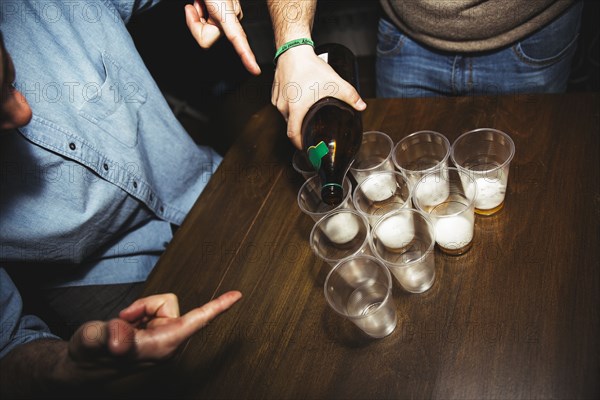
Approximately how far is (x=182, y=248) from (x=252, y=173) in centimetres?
32

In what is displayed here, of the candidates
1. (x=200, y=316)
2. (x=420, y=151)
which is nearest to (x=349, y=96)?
(x=420, y=151)

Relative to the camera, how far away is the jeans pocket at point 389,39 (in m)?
1.74

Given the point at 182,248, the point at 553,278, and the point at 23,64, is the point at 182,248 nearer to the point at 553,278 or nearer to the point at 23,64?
A: the point at 23,64

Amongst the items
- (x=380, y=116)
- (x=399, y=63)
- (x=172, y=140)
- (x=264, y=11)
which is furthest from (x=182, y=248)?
(x=264, y=11)

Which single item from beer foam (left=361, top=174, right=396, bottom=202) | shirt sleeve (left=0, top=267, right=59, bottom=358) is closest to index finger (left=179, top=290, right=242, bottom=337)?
beer foam (left=361, top=174, right=396, bottom=202)

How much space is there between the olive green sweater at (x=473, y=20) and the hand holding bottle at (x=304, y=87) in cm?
54

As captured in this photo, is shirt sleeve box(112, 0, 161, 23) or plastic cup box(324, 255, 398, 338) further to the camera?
shirt sleeve box(112, 0, 161, 23)

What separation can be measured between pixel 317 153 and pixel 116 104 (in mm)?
790

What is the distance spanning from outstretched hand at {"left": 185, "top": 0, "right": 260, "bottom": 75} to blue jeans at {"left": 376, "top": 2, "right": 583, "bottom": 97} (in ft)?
2.34

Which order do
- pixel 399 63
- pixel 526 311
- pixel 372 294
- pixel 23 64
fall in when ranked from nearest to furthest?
pixel 526 311 → pixel 372 294 → pixel 23 64 → pixel 399 63

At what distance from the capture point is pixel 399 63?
1.78 m

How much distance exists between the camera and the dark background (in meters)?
2.17

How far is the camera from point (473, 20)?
4.87 ft

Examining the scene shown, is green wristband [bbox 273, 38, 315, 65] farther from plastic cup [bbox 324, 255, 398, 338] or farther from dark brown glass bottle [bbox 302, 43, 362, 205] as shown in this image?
plastic cup [bbox 324, 255, 398, 338]
